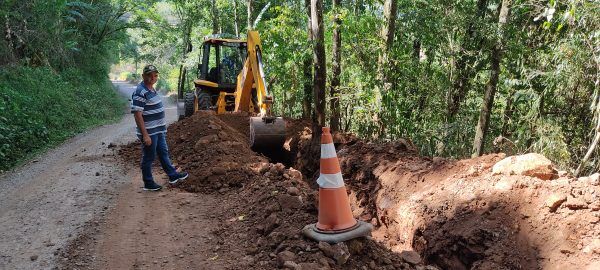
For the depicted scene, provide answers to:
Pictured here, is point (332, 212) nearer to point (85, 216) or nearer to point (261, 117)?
point (85, 216)

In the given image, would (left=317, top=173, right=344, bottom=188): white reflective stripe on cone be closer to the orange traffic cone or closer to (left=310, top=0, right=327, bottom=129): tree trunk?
the orange traffic cone

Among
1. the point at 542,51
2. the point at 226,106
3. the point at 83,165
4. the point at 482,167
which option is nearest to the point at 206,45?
the point at 226,106

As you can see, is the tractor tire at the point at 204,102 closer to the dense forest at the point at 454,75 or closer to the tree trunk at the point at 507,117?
the dense forest at the point at 454,75

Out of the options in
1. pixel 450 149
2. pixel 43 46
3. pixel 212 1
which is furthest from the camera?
pixel 212 1

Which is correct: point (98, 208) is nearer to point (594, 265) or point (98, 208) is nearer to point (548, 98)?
point (594, 265)

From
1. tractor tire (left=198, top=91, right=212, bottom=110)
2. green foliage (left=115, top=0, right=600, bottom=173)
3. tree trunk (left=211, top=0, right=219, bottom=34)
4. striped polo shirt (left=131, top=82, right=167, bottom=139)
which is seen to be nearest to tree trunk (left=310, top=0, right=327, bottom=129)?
green foliage (left=115, top=0, right=600, bottom=173)

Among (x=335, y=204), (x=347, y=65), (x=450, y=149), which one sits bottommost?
(x=450, y=149)

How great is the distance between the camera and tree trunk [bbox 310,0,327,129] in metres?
8.77

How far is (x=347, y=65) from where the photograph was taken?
10398 millimetres

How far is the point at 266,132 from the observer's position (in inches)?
311

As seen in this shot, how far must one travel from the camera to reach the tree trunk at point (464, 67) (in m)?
8.99

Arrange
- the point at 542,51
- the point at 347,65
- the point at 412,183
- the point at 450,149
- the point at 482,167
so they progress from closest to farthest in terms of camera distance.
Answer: the point at 482,167 → the point at 412,183 → the point at 542,51 → the point at 450,149 → the point at 347,65

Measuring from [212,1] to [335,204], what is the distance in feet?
73.8

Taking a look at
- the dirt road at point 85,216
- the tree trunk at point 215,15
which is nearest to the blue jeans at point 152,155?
the dirt road at point 85,216
